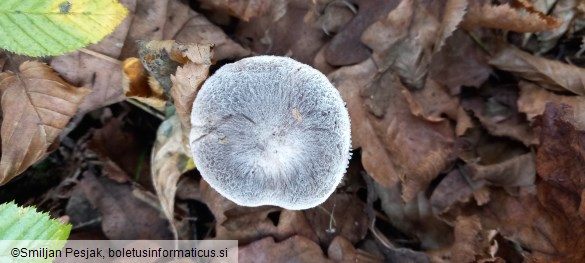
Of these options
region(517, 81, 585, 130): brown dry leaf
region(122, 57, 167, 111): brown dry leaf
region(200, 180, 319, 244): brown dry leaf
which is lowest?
region(200, 180, 319, 244): brown dry leaf

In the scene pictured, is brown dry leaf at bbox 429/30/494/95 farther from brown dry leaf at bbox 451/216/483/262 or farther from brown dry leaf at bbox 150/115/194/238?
brown dry leaf at bbox 150/115/194/238

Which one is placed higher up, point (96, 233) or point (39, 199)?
point (39, 199)

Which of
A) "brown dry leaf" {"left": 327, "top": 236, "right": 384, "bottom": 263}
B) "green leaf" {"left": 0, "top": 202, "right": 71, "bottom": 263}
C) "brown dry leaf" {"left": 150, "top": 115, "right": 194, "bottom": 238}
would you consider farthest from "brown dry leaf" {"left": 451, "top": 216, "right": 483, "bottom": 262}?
"green leaf" {"left": 0, "top": 202, "right": 71, "bottom": 263}

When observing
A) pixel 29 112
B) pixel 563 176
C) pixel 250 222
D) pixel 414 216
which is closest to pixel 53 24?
pixel 29 112

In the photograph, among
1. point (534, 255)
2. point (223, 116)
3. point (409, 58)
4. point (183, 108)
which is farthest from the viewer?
point (409, 58)

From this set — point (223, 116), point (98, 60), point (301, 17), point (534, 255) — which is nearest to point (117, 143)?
point (98, 60)

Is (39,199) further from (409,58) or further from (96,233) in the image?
(409,58)
